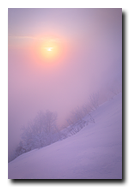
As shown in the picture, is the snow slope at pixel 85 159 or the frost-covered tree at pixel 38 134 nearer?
the snow slope at pixel 85 159

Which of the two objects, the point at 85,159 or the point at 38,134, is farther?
the point at 38,134

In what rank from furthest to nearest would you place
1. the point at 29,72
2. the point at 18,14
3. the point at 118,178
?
the point at 29,72 < the point at 18,14 < the point at 118,178

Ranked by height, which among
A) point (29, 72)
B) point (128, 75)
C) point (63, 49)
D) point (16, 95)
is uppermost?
point (63, 49)

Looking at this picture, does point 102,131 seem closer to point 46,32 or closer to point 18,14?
point 46,32

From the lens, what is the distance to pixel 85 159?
249 cm

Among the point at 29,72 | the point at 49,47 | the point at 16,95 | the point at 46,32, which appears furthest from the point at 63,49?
the point at 16,95

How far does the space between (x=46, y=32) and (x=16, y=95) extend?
2247 millimetres

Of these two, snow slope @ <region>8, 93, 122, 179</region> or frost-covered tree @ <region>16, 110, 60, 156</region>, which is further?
frost-covered tree @ <region>16, 110, 60, 156</region>

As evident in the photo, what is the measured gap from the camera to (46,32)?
12.5 feet

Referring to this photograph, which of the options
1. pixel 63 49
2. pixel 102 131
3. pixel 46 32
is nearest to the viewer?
pixel 102 131

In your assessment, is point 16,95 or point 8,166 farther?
point 16,95

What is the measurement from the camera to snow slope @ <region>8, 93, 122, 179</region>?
234 cm

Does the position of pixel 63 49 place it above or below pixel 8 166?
above

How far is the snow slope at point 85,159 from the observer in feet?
7.67
